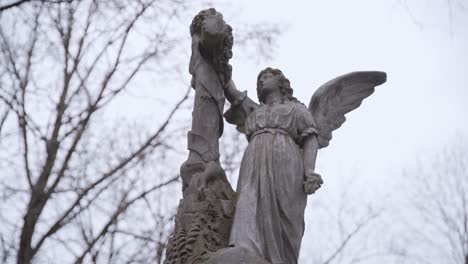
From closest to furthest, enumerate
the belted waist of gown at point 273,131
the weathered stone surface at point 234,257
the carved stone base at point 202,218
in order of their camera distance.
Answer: the weathered stone surface at point 234,257 → the carved stone base at point 202,218 → the belted waist of gown at point 273,131

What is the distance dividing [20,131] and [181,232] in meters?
5.59

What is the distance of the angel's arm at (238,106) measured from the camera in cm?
677

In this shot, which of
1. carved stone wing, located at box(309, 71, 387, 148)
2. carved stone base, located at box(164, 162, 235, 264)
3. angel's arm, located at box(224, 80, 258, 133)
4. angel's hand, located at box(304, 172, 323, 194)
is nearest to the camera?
carved stone base, located at box(164, 162, 235, 264)

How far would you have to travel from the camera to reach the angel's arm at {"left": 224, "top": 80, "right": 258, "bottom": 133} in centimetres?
677

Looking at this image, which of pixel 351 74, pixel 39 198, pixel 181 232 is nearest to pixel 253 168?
pixel 181 232

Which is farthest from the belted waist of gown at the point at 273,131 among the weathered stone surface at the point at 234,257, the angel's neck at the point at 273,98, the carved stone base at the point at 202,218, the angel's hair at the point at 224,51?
the weathered stone surface at the point at 234,257

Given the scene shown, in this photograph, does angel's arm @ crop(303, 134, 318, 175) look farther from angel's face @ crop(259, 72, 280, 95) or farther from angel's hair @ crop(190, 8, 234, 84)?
angel's hair @ crop(190, 8, 234, 84)

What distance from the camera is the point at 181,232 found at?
18.6 feet

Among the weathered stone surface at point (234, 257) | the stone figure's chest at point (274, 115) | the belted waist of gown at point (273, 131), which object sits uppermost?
the stone figure's chest at point (274, 115)

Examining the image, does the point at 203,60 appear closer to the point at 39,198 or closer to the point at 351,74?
the point at 351,74

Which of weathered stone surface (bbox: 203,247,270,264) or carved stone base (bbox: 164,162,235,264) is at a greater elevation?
carved stone base (bbox: 164,162,235,264)

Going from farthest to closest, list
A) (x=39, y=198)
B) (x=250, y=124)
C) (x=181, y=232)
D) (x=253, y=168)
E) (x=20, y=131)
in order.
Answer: (x=20, y=131)
(x=39, y=198)
(x=250, y=124)
(x=253, y=168)
(x=181, y=232)

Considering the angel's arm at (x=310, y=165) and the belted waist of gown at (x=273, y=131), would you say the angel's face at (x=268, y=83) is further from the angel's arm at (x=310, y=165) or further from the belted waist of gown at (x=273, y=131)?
the angel's arm at (x=310, y=165)

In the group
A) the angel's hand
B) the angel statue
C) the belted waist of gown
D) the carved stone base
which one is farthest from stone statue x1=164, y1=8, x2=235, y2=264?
the angel's hand
